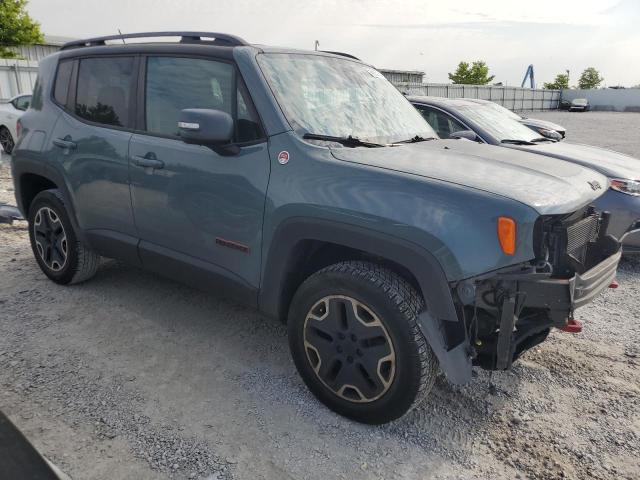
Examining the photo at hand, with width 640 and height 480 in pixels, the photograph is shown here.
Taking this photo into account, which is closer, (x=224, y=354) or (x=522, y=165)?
(x=522, y=165)

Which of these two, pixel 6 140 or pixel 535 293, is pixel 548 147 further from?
pixel 6 140

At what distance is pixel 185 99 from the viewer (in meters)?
3.41

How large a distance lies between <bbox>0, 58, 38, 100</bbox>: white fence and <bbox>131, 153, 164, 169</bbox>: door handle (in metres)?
15.7

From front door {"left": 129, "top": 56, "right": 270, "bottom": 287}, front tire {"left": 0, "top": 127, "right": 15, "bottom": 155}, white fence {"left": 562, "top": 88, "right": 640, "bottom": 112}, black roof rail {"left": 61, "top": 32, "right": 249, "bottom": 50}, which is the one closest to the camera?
front door {"left": 129, "top": 56, "right": 270, "bottom": 287}

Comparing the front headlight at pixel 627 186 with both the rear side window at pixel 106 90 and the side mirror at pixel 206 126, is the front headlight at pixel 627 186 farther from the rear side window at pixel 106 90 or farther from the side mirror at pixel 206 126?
the rear side window at pixel 106 90

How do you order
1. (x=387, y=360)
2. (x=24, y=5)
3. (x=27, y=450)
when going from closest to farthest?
(x=27, y=450) < (x=387, y=360) < (x=24, y=5)

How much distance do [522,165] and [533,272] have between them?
2.73 ft

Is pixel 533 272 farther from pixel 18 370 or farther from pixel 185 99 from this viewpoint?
pixel 18 370

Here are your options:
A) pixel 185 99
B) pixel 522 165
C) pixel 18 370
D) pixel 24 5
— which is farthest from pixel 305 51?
pixel 24 5

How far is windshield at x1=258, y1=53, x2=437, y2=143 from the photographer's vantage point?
309 cm

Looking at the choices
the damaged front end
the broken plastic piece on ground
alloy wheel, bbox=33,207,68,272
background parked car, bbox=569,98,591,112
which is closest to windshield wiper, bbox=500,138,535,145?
the damaged front end

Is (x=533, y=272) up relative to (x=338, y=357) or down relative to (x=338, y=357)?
up

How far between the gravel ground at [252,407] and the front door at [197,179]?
63 centimetres

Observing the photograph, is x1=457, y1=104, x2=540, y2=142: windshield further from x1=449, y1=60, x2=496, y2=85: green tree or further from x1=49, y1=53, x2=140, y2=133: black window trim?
x1=449, y1=60, x2=496, y2=85: green tree
